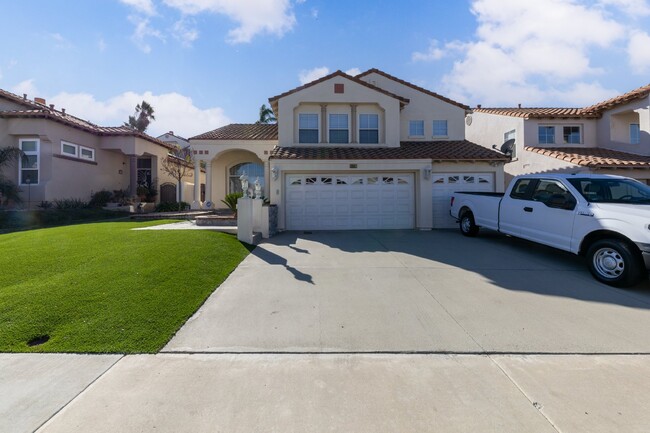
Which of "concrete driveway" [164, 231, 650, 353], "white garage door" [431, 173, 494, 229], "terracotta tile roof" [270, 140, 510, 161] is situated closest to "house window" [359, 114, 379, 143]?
"terracotta tile roof" [270, 140, 510, 161]

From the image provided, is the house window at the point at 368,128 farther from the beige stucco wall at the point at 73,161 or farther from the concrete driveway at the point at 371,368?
the beige stucco wall at the point at 73,161

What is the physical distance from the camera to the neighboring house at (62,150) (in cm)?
1565

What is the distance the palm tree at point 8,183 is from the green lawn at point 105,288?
886cm

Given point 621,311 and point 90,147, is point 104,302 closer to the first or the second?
point 621,311

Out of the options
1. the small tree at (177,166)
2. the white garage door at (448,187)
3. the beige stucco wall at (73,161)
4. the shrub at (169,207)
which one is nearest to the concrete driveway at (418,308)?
the white garage door at (448,187)

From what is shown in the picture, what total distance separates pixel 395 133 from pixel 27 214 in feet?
55.5

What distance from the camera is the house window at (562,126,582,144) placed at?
53.5 feet

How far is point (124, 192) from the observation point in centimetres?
1981

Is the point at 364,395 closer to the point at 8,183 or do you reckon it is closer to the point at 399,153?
the point at 399,153

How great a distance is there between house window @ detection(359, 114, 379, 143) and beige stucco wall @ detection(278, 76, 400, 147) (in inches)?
9.9

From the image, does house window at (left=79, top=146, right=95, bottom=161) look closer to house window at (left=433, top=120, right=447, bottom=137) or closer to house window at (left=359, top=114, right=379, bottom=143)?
house window at (left=359, top=114, right=379, bottom=143)

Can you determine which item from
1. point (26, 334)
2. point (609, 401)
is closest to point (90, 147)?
point (26, 334)

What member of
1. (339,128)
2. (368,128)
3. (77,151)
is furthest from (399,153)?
(77,151)

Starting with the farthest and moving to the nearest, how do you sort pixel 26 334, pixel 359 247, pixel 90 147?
pixel 90 147 → pixel 359 247 → pixel 26 334
